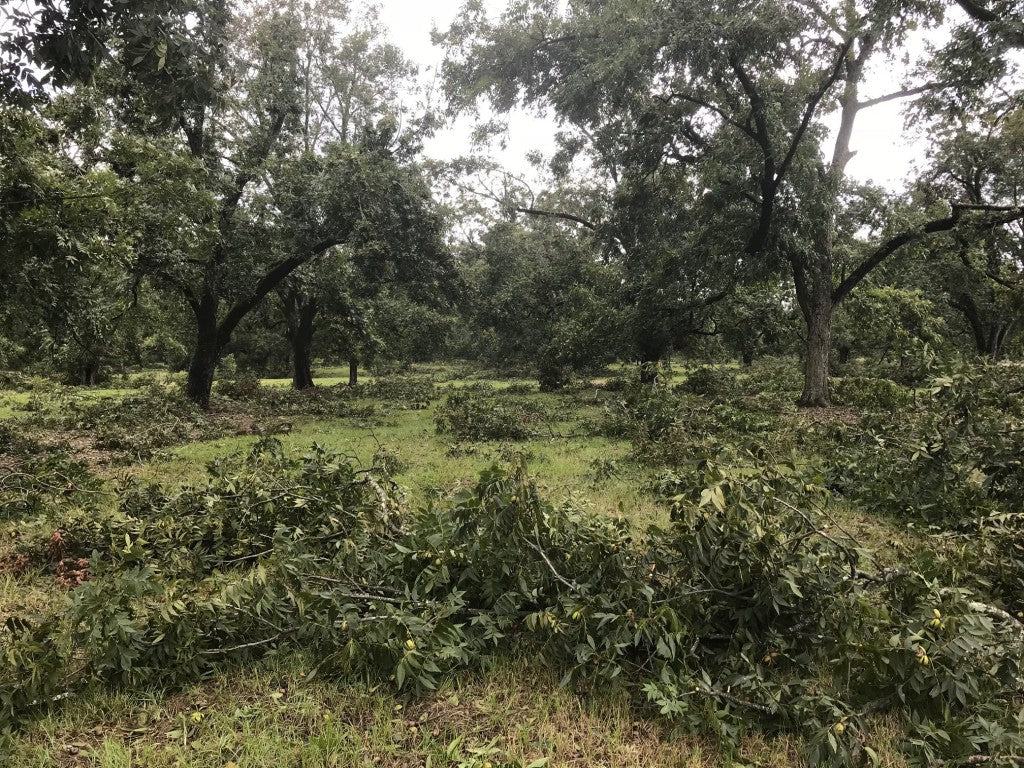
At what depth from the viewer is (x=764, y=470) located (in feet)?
10.7

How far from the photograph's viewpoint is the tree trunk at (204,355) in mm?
15516

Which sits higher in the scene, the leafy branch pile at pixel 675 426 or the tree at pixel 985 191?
the tree at pixel 985 191

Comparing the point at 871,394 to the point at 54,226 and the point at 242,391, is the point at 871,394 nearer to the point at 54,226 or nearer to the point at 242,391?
the point at 54,226

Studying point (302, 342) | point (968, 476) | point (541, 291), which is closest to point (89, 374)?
point (302, 342)

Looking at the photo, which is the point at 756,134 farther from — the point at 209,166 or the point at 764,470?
the point at 209,166

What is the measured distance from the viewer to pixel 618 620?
3.15m

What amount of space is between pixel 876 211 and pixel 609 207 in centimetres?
945

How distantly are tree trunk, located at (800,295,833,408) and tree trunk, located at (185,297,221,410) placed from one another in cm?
1657

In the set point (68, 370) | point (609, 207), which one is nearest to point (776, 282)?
point (609, 207)

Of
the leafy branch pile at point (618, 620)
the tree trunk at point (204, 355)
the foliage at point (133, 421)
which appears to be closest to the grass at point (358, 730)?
the leafy branch pile at point (618, 620)

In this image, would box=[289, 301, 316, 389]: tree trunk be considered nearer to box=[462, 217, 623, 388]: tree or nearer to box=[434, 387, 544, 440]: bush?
box=[462, 217, 623, 388]: tree

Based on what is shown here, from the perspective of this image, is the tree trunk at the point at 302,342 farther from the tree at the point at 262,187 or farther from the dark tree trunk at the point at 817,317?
the dark tree trunk at the point at 817,317

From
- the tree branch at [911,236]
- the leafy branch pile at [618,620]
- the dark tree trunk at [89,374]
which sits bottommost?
the leafy branch pile at [618,620]

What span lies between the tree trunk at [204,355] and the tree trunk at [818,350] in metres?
16.6
